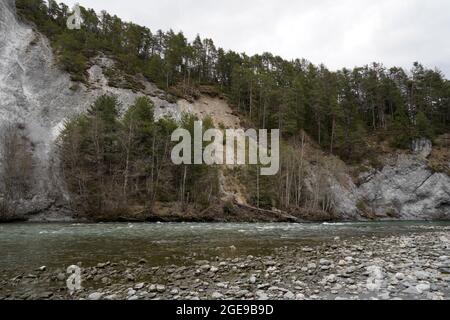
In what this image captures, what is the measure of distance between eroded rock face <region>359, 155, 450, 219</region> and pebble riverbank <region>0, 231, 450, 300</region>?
158ft

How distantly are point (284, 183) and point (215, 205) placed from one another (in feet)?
46.5

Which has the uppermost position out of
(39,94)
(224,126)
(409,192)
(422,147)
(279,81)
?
(279,81)

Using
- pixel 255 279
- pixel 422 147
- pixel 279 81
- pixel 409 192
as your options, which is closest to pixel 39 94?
pixel 255 279

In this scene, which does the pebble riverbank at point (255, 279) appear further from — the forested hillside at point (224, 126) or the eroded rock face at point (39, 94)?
the eroded rock face at point (39, 94)

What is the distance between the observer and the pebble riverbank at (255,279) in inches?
283

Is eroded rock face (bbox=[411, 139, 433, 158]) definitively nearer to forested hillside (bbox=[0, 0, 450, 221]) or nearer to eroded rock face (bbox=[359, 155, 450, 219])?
forested hillside (bbox=[0, 0, 450, 221])

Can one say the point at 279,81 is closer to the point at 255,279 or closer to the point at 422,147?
the point at 422,147

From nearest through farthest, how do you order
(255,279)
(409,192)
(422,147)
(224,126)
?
(255,279), (409,192), (224,126), (422,147)

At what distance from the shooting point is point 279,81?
246 feet

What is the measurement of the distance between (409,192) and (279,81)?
38.6 meters

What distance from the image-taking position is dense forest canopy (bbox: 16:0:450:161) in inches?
2339

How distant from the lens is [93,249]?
13.5m
